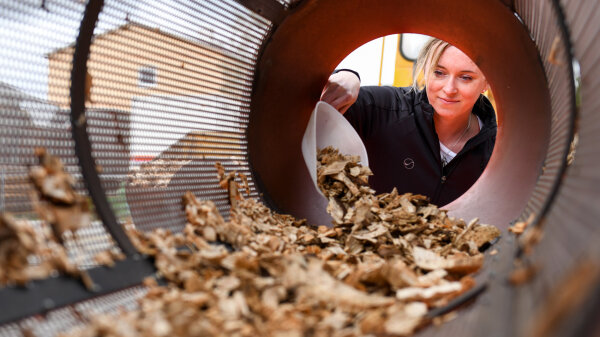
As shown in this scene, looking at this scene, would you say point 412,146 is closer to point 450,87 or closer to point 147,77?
point 450,87

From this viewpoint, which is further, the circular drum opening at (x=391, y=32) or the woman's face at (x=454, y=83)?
the woman's face at (x=454, y=83)

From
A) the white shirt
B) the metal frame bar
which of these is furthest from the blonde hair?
the metal frame bar

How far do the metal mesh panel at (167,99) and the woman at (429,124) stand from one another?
1.87ft

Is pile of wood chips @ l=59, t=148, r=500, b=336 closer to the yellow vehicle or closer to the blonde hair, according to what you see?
the blonde hair

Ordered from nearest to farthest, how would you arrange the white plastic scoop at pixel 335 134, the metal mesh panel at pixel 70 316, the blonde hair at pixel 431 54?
1. the metal mesh panel at pixel 70 316
2. the white plastic scoop at pixel 335 134
3. the blonde hair at pixel 431 54

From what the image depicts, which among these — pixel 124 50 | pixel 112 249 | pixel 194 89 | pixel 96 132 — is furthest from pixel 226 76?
pixel 112 249

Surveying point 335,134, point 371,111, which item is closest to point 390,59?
point 371,111

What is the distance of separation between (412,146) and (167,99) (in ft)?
4.09

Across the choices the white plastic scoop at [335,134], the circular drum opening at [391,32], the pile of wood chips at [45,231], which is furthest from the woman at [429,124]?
the pile of wood chips at [45,231]

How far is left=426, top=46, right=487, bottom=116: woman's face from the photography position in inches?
77.5

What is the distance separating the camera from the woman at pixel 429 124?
6.57 feet

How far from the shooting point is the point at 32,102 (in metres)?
0.94

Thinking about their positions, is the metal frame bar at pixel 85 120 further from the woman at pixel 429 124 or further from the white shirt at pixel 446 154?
the white shirt at pixel 446 154


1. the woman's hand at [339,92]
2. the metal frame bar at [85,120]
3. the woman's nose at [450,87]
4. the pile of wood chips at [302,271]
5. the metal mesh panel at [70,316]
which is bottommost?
the metal mesh panel at [70,316]
